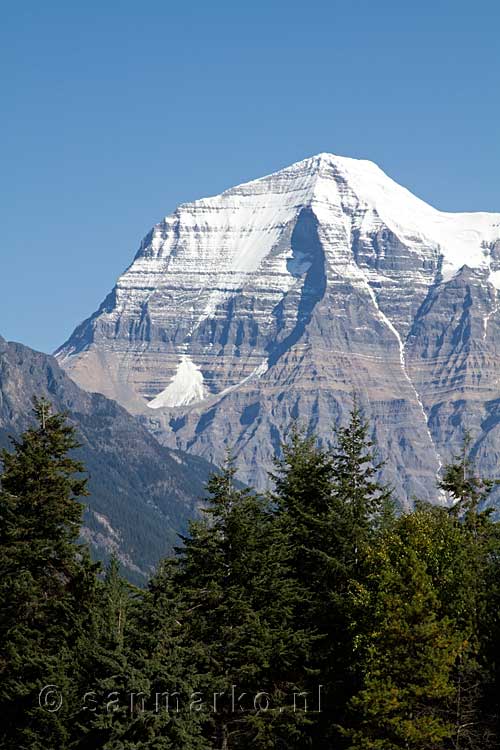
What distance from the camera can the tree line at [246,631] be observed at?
62.1 m

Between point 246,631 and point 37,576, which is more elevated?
point 37,576

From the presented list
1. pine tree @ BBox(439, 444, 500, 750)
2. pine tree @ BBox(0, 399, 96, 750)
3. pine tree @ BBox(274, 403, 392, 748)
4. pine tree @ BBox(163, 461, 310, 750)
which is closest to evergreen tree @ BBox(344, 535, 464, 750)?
pine tree @ BBox(439, 444, 500, 750)

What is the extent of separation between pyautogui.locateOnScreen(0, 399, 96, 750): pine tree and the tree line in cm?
9

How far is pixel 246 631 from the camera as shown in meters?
67.7

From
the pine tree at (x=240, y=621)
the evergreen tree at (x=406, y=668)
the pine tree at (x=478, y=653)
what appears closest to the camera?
the evergreen tree at (x=406, y=668)

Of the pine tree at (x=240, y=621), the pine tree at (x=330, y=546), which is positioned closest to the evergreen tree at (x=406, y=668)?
the pine tree at (x=330, y=546)

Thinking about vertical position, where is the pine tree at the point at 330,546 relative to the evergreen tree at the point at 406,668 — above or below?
above

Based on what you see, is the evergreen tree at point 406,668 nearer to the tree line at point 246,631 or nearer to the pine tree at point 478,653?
the tree line at point 246,631

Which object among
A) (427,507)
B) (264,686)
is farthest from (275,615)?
(427,507)

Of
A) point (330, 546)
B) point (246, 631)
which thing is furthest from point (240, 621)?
point (330, 546)

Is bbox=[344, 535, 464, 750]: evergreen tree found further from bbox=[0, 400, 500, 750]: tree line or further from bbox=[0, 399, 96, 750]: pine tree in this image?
bbox=[0, 399, 96, 750]: pine tree

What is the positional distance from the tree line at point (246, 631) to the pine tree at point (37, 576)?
90mm

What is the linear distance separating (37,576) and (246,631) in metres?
9.96

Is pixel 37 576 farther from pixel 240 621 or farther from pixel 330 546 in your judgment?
pixel 330 546
